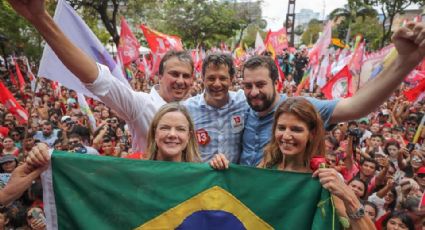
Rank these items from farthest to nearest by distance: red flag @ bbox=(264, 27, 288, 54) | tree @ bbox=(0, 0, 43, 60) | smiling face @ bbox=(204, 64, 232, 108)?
1. tree @ bbox=(0, 0, 43, 60)
2. red flag @ bbox=(264, 27, 288, 54)
3. smiling face @ bbox=(204, 64, 232, 108)

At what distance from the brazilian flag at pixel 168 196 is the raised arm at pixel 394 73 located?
1.84 feet

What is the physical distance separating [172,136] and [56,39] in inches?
36.1

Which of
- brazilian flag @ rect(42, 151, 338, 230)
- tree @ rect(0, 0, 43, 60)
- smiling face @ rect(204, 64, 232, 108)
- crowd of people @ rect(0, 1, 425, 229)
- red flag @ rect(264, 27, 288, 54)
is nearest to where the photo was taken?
crowd of people @ rect(0, 1, 425, 229)

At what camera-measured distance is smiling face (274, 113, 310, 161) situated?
2.84 m

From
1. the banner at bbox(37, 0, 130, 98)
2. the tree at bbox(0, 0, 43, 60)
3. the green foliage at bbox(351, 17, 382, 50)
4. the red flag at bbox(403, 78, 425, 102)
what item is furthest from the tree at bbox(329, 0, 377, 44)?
the banner at bbox(37, 0, 130, 98)

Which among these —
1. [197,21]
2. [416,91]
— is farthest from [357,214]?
[197,21]

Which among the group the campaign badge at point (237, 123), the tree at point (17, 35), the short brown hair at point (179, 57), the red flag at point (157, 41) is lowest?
the campaign badge at point (237, 123)

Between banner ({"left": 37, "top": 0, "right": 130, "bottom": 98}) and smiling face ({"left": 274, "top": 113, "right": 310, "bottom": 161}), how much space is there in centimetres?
159

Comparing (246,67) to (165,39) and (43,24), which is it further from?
(165,39)

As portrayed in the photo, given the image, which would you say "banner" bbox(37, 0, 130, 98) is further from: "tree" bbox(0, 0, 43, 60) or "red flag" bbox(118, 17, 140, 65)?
"tree" bbox(0, 0, 43, 60)

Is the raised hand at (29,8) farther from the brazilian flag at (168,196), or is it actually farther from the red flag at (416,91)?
the red flag at (416,91)

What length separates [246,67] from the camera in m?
3.49

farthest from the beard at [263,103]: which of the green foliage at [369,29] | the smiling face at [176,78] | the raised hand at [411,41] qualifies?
the green foliage at [369,29]

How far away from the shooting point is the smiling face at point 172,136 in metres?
2.98
